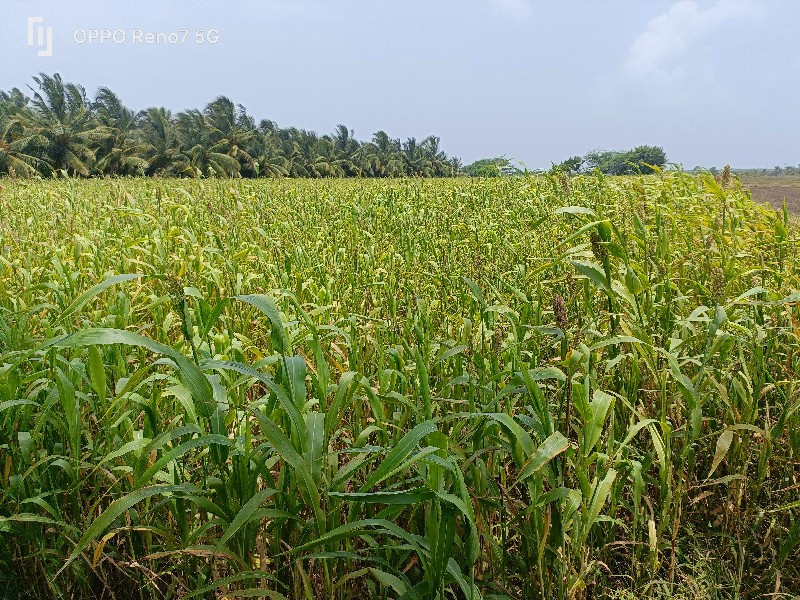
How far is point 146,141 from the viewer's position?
107ft

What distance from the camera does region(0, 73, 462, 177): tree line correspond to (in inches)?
1048

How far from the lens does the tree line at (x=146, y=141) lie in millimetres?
26625

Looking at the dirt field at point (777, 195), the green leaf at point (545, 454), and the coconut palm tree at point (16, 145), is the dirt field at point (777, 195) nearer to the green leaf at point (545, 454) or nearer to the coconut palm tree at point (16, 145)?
the green leaf at point (545, 454)

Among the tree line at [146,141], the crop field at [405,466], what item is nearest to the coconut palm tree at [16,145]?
the tree line at [146,141]

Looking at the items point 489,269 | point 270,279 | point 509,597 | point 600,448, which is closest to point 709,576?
point 600,448

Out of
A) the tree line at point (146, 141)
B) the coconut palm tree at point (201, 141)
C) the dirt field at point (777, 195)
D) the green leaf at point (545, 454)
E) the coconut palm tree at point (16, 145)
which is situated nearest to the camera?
the green leaf at point (545, 454)

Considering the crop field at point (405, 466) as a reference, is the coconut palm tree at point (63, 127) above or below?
above

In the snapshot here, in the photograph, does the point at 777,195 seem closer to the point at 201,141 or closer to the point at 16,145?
the point at 201,141

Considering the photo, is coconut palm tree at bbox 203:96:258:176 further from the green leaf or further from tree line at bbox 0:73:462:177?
the green leaf

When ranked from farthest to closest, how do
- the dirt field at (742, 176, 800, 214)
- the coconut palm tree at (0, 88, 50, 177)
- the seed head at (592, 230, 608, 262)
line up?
the coconut palm tree at (0, 88, 50, 177) → the dirt field at (742, 176, 800, 214) → the seed head at (592, 230, 608, 262)

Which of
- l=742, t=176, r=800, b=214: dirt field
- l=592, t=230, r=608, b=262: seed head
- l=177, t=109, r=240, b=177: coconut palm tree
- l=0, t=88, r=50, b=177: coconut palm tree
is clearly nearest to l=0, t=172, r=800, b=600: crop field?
l=592, t=230, r=608, b=262: seed head

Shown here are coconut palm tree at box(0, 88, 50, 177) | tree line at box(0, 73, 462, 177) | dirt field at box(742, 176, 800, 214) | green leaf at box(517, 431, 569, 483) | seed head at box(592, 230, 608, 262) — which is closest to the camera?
green leaf at box(517, 431, 569, 483)

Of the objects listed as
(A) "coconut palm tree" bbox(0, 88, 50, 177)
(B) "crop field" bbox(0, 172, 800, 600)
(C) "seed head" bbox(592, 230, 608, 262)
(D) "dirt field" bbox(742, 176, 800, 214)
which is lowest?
(B) "crop field" bbox(0, 172, 800, 600)

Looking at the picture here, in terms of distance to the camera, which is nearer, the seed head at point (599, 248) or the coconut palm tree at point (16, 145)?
the seed head at point (599, 248)
